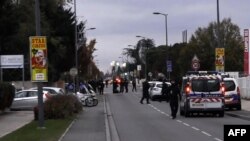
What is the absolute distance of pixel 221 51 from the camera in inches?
1502

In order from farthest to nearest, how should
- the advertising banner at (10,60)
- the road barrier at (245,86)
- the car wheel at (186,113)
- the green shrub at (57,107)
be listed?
the advertising banner at (10,60)
the road barrier at (245,86)
the car wheel at (186,113)
the green shrub at (57,107)

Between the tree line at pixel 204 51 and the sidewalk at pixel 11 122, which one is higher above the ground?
the tree line at pixel 204 51

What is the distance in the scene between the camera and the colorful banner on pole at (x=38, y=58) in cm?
2184

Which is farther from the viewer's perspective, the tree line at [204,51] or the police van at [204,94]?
the tree line at [204,51]

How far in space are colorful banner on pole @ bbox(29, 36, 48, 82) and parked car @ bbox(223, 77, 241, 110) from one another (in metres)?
16.3

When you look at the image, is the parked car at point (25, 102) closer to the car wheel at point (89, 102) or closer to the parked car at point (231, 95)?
the car wheel at point (89, 102)

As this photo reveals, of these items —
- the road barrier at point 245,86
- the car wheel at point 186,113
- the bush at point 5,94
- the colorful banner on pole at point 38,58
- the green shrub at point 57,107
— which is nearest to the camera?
the colorful banner on pole at point 38,58

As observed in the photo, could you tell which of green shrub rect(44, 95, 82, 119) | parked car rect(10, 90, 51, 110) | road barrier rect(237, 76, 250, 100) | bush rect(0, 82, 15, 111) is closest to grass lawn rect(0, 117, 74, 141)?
green shrub rect(44, 95, 82, 119)

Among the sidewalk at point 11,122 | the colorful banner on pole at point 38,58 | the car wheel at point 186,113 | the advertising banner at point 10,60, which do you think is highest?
the advertising banner at point 10,60

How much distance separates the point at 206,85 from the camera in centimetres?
3095

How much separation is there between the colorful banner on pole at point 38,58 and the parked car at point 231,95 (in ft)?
53.5

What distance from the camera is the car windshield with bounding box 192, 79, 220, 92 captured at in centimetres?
3088

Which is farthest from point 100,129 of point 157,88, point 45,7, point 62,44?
point 62,44

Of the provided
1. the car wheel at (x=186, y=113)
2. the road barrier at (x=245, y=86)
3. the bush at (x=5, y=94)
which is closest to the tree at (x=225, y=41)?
the road barrier at (x=245, y=86)
